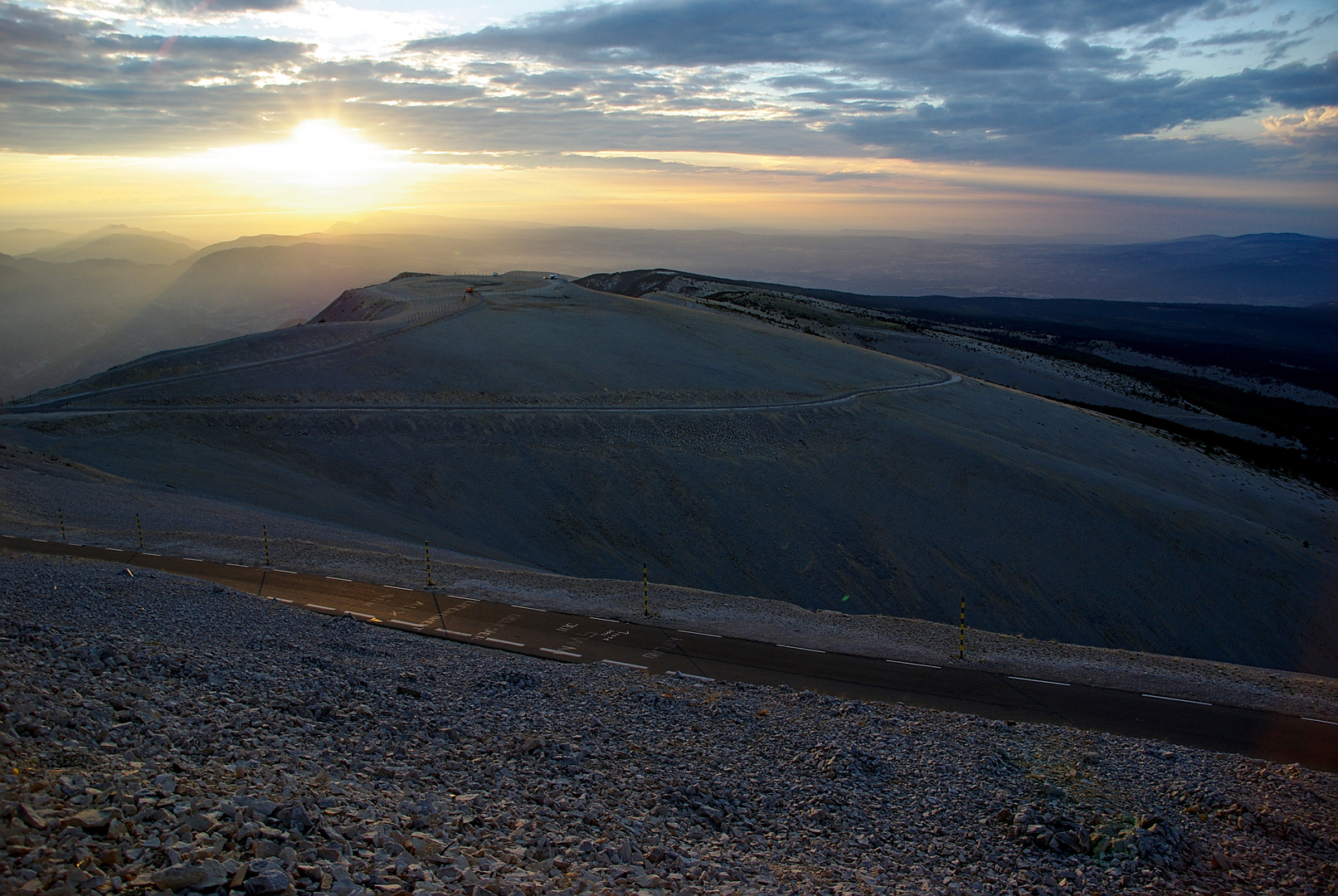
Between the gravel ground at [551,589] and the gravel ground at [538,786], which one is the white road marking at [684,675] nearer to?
the gravel ground at [538,786]

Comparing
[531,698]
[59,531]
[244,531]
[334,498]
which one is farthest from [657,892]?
[334,498]

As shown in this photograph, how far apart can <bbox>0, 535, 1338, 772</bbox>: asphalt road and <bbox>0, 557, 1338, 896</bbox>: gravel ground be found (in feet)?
3.82

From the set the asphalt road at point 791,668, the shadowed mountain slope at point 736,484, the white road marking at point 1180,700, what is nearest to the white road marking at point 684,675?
the asphalt road at point 791,668

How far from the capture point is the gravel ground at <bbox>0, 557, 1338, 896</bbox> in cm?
531

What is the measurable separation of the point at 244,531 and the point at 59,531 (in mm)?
4136

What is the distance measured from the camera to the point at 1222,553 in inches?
1238

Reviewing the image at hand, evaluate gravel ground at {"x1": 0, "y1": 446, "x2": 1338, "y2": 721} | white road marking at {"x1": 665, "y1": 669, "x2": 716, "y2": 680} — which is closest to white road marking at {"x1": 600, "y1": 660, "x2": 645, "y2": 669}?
white road marking at {"x1": 665, "y1": 669, "x2": 716, "y2": 680}

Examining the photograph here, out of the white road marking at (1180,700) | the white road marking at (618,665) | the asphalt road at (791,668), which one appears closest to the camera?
the asphalt road at (791,668)

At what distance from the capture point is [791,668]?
42.8 ft

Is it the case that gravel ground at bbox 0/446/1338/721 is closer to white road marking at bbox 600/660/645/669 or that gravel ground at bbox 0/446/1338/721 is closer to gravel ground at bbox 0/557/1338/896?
white road marking at bbox 600/660/645/669

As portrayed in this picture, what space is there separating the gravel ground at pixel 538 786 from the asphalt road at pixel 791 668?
1165mm

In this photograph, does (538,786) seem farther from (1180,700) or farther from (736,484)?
(736,484)

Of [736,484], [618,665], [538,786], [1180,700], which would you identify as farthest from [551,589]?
[736,484]

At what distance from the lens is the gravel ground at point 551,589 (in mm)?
13250
